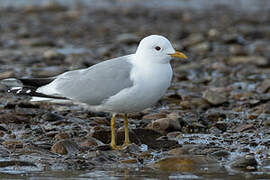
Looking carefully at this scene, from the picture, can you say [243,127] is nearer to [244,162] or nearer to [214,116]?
[214,116]

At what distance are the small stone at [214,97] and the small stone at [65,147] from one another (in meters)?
2.76

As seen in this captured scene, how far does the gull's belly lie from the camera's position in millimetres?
6070

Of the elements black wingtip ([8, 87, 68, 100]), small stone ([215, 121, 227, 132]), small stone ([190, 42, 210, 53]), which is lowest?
small stone ([215, 121, 227, 132])

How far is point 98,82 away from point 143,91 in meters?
0.57

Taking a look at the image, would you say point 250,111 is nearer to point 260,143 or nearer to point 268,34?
point 260,143

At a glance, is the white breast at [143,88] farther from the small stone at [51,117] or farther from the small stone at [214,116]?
the small stone at [214,116]

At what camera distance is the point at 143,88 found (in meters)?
6.06

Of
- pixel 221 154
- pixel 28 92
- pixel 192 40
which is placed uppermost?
pixel 192 40

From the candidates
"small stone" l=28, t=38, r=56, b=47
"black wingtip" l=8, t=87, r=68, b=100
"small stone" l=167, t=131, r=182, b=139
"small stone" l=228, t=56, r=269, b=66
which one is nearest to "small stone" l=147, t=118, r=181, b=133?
"small stone" l=167, t=131, r=182, b=139

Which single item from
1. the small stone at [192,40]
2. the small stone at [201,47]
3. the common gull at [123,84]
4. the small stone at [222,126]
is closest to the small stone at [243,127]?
the small stone at [222,126]

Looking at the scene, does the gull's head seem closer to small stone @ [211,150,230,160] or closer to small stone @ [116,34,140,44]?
small stone @ [211,150,230,160]

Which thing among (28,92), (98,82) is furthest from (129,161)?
(28,92)

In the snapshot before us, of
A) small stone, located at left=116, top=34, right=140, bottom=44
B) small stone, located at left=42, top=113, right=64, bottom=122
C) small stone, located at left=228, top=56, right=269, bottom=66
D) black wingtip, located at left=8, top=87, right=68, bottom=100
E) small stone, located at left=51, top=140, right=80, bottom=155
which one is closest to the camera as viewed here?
small stone, located at left=51, top=140, right=80, bottom=155

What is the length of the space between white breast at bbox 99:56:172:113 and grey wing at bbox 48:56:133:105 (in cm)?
7
